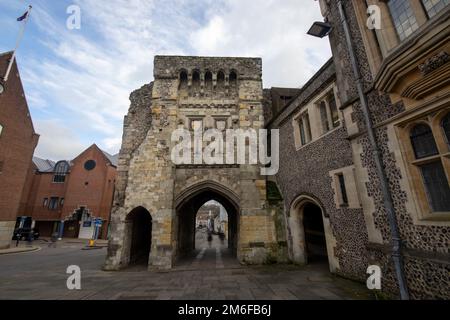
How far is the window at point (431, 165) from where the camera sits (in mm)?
4223

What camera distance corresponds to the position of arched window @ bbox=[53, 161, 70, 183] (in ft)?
105

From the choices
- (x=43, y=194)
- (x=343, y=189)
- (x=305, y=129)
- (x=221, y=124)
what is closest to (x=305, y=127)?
(x=305, y=129)

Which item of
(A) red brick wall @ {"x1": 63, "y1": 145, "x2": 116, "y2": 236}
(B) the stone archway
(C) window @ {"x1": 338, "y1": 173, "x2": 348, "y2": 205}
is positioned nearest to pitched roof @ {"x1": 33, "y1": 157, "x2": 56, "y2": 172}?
(A) red brick wall @ {"x1": 63, "y1": 145, "x2": 116, "y2": 236}

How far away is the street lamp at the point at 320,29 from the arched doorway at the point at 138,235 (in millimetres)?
12036

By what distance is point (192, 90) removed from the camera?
1338cm

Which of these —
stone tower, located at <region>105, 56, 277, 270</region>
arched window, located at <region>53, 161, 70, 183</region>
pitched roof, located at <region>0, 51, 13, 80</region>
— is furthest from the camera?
arched window, located at <region>53, 161, 70, 183</region>

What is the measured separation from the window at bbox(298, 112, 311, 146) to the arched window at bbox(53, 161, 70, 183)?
36.8 meters

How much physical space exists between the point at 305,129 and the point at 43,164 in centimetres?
4572

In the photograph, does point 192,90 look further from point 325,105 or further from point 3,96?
point 3,96

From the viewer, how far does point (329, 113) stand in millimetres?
8320

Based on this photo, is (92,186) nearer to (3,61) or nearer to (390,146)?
(3,61)

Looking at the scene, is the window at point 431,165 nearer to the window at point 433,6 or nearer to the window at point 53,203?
the window at point 433,6

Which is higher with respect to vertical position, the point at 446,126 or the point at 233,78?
the point at 233,78

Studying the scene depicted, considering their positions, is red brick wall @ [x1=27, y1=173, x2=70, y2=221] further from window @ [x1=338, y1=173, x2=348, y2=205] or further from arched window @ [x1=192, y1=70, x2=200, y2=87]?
window @ [x1=338, y1=173, x2=348, y2=205]
